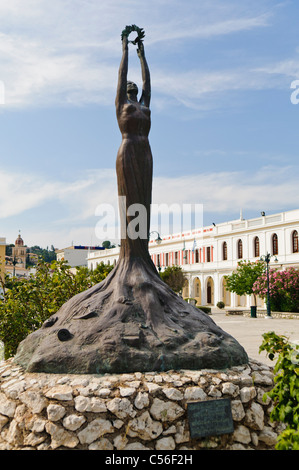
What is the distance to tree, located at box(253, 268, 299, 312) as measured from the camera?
84.3 ft

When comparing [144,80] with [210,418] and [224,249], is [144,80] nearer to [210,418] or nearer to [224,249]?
[210,418]

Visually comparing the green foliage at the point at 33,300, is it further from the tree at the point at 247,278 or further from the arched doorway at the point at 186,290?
the arched doorway at the point at 186,290

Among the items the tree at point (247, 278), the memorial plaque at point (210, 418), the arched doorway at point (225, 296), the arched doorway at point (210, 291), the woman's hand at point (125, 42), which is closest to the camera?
the memorial plaque at point (210, 418)

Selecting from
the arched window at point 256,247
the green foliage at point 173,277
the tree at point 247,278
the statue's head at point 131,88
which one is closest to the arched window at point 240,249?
the arched window at point 256,247

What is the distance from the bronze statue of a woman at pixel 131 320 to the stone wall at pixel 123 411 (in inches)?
6.3

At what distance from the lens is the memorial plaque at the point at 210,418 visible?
3.54m

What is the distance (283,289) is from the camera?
2595 cm

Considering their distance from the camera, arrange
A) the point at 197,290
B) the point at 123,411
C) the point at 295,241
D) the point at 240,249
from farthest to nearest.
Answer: the point at 197,290 < the point at 240,249 < the point at 295,241 < the point at 123,411

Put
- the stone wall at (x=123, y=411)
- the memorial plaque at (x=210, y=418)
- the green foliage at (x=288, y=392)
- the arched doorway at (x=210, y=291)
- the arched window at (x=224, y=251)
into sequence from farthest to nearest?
1. the arched doorway at (x=210, y=291)
2. the arched window at (x=224, y=251)
3. the memorial plaque at (x=210, y=418)
4. the stone wall at (x=123, y=411)
5. the green foliage at (x=288, y=392)

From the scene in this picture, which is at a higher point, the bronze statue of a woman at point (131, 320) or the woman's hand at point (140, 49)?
the woman's hand at point (140, 49)

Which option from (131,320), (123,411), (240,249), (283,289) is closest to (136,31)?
(131,320)

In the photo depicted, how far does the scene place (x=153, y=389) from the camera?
143 inches

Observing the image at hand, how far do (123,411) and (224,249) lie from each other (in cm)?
3682

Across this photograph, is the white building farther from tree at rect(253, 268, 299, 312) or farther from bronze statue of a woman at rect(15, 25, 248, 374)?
bronze statue of a woman at rect(15, 25, 248, 374)
